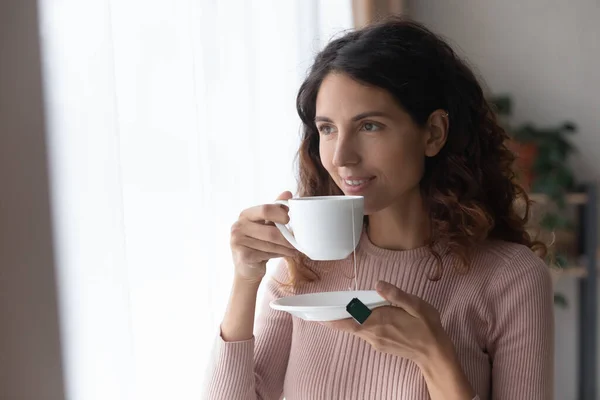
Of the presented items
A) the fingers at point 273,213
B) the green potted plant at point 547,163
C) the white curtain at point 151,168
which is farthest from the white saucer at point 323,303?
the green potted plant at point 547,163

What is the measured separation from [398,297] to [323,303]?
14 centimetres

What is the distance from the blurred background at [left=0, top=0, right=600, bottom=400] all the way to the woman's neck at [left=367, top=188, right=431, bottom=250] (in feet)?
1.31

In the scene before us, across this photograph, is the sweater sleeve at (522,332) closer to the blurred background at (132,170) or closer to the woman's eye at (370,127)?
the woman's eye at (370,127)

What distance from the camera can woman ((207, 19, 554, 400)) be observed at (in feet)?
3.84

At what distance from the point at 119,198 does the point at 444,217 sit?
62cm

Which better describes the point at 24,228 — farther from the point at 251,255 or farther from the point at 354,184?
the point at 354,184

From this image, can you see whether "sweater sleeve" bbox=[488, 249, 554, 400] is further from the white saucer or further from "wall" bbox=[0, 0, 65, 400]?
"wall" bbox=[0, 0, 65, 400]

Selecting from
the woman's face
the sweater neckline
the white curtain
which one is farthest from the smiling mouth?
the white curtain

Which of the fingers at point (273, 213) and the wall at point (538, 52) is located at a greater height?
the wall at point (538, 52)

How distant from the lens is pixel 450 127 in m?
1.31

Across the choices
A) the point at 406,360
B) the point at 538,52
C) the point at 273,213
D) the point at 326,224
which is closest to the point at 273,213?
the point at 273,213

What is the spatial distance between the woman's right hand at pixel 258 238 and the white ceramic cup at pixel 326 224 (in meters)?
0.07

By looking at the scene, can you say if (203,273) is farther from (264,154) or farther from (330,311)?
(330,311)

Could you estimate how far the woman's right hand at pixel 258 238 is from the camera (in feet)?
3.45
